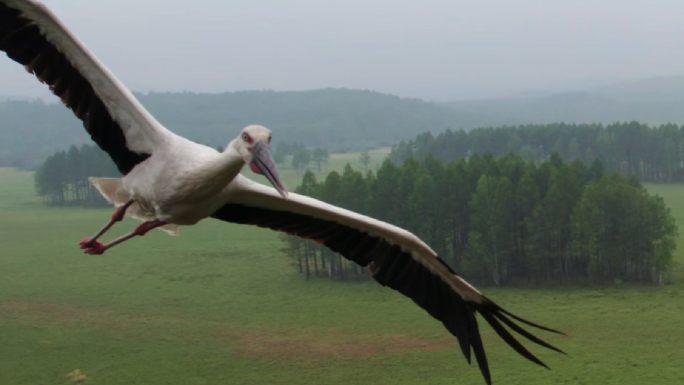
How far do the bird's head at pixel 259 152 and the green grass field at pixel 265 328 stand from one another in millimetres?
41659

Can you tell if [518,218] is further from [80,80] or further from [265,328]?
[80,80]

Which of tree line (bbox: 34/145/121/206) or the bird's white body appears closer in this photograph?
the bird's white body

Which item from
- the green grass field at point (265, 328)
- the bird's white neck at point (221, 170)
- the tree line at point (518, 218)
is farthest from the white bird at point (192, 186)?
the tree line at point (518, 218)

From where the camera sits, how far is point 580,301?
2694 inches

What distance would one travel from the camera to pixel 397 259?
1522 cm

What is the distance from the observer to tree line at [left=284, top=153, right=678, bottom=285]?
73.0m

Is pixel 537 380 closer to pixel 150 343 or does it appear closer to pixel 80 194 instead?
pixel 150 343

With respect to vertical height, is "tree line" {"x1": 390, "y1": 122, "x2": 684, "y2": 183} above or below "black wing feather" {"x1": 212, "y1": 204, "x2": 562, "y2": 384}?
above

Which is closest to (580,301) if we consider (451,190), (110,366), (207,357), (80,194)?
(451,190)

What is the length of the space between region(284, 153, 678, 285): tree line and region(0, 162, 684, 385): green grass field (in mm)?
3239

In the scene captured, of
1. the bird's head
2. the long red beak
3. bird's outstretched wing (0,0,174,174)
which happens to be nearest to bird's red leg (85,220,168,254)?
bird's outstretched wing (0,0,174,174)

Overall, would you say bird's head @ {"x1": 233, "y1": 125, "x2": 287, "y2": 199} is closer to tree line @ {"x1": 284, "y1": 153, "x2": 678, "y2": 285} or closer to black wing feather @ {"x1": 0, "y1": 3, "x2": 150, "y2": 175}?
black wing feather @ {"x1": 0, "y1": 3, "x2": 150, "y2": 175}

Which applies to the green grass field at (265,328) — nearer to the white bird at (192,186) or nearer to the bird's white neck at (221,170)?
the white bird at (192,186)

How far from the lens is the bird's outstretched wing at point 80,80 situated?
12.2 metres
